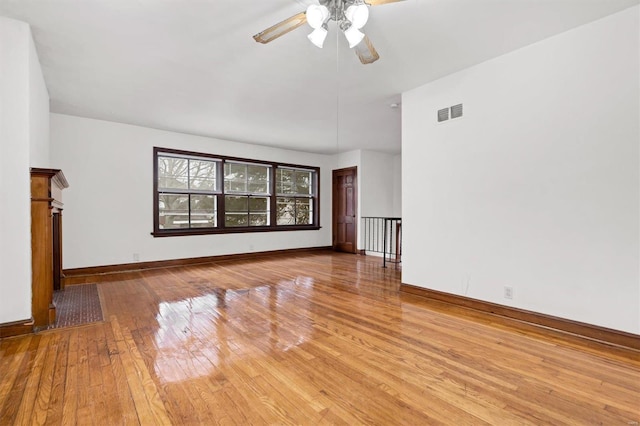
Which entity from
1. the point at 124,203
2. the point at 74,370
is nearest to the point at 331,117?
the point at 124,203

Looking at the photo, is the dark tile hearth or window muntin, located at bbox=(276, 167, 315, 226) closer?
the dark tile hearth

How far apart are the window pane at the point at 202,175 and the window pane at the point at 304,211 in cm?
217

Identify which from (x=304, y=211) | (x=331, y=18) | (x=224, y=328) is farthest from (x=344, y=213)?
(x=331, y=18)

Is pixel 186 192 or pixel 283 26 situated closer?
pixel 283 26

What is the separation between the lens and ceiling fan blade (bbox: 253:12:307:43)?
83.5 inches

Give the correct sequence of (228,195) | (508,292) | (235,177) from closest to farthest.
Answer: (508,292) → (228,195) → (235,177)

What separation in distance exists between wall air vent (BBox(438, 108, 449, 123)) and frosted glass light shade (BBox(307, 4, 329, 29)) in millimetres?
1969

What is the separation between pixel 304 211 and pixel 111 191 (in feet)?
13.5

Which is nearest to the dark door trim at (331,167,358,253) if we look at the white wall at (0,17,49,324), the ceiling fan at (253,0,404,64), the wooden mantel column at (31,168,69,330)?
the ceiling fan at (253,0,404,64)

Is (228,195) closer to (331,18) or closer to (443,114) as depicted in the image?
(443,114)

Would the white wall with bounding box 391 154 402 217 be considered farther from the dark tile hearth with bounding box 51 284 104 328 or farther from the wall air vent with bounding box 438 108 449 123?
the dark tile hearth with bounding box 51 284 104 328

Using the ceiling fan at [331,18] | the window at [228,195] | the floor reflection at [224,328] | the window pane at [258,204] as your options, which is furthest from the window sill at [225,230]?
the ceiling fan at [331,18]

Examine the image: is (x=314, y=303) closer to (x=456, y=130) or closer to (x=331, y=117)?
(x=456, y=130)

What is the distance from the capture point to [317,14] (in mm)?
2047
